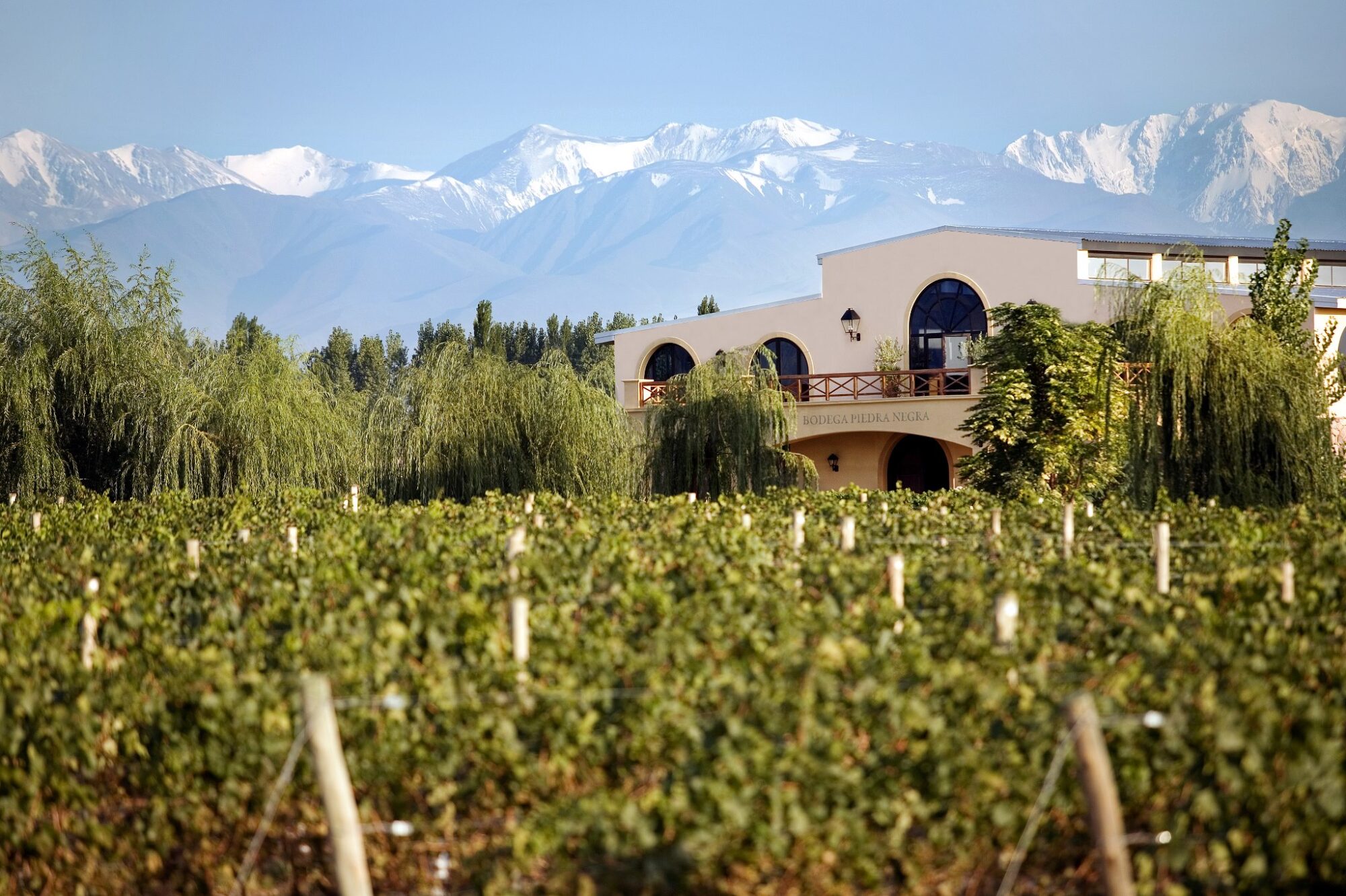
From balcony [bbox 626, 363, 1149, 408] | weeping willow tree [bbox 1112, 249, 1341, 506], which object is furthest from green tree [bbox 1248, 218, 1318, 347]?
balcony [bbox 626, 363, 1149, 408]

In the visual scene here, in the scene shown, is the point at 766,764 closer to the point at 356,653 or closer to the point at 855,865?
the point at 855,865

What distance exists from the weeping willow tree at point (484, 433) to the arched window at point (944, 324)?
8582 millimetres

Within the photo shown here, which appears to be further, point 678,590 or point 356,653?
point 678,590

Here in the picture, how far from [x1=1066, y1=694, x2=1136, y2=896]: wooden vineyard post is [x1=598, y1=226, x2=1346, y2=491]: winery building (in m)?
20.0

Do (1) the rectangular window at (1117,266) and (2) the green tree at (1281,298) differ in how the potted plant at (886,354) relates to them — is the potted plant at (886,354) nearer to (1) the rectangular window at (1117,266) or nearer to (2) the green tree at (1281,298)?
(1) the rectangular window at (1117,266)

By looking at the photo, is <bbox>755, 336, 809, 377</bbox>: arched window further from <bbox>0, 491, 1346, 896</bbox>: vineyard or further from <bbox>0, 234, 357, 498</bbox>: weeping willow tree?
<bbox>0, 491, 1346, 896</bbox>: vineyard

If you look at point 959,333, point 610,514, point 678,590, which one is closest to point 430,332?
point 959,333

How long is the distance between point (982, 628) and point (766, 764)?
1942 millimetres

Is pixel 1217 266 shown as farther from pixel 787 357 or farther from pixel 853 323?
pixel 787 357

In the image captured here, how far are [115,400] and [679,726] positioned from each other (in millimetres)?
17237

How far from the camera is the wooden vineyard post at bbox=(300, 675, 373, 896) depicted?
4.25 meters

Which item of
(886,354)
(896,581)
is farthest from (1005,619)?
(886,354)

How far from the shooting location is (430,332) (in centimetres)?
7775

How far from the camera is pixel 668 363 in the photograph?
31.0m
